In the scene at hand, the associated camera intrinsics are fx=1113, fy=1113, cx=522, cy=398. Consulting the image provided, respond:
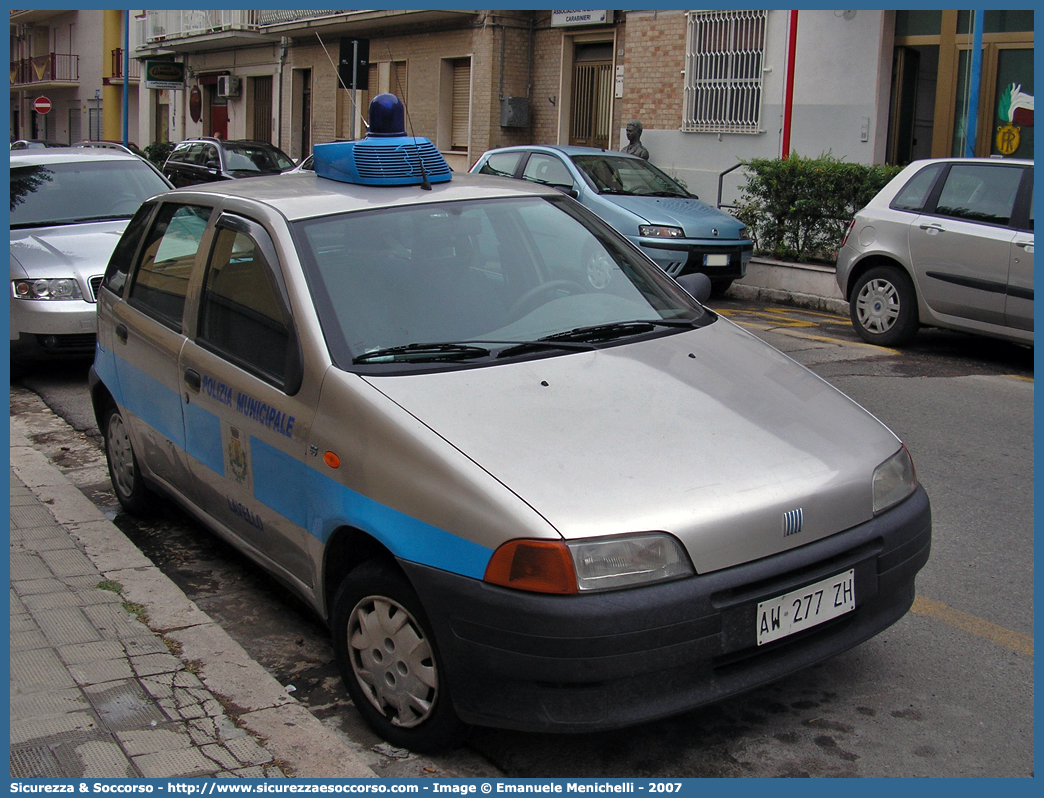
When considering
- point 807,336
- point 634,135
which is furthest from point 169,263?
point 634,135

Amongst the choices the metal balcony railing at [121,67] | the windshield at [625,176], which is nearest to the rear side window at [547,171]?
the windshield at [625,176]

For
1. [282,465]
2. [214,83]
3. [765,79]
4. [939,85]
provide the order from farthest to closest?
[214,83]
[765,79]
[939,85]
[282,465]

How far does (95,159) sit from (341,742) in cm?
800

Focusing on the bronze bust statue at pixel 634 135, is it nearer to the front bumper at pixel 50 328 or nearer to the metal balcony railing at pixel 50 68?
the front bumper at pixel 50 328

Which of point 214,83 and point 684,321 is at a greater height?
point 214,83

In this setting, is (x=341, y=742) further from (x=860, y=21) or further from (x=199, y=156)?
(x=199, y=156)

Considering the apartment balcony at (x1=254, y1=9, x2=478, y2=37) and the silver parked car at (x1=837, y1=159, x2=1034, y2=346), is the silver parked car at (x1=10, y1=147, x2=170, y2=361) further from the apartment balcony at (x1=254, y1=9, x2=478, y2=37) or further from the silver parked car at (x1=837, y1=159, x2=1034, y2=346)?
the apartment balcony at (x1=254, y1=9, x2=478, y2=37)

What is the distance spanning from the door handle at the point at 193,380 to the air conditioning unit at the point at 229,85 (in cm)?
3240

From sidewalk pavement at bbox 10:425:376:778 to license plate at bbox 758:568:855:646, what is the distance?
1147mm

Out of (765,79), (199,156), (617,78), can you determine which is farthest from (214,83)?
(765,79)

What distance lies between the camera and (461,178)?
15.0ft

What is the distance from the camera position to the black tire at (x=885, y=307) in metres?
9.35

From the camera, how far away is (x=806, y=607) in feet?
10.0

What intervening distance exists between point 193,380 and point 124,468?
4.36ft
